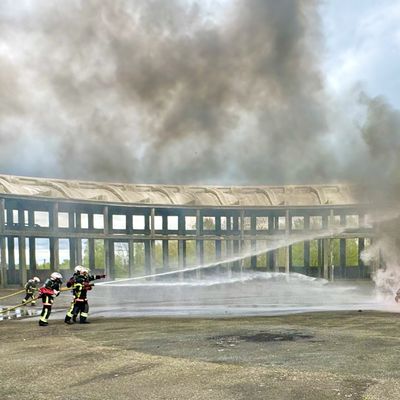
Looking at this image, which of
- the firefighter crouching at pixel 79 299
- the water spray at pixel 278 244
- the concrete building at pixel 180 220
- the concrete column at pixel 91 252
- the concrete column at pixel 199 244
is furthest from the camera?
the concrete column at pixel 199 244

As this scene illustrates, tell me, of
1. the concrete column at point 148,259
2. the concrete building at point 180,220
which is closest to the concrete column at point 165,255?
the concrete building at point 180,220

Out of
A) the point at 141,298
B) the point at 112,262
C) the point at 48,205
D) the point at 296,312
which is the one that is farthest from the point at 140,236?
the point at 296,312

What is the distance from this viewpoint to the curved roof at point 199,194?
105ft

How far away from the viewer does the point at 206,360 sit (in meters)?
7.34

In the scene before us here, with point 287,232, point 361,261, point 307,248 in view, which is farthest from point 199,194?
point 361,261

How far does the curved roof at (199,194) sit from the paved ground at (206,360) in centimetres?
2108

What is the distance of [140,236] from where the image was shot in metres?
32.7

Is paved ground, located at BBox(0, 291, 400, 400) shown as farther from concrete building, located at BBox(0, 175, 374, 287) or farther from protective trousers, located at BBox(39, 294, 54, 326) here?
concrete building, located at BBox(0, 175, 374, 287)

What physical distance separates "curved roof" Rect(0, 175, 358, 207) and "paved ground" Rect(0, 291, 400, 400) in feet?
69.2

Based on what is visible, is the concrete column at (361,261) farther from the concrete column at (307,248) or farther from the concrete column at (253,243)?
the concrete column at (253,243)

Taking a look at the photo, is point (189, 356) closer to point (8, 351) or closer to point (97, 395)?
point (97, 395)

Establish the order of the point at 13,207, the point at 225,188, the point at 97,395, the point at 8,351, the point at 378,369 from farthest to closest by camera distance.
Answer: the point at 225,188 → the point at 13,207 → the point at 8,351 → the point at 378,369 → the point at 97,395

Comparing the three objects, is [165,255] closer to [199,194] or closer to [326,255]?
[199,194]

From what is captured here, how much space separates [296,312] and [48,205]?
22.0 m
